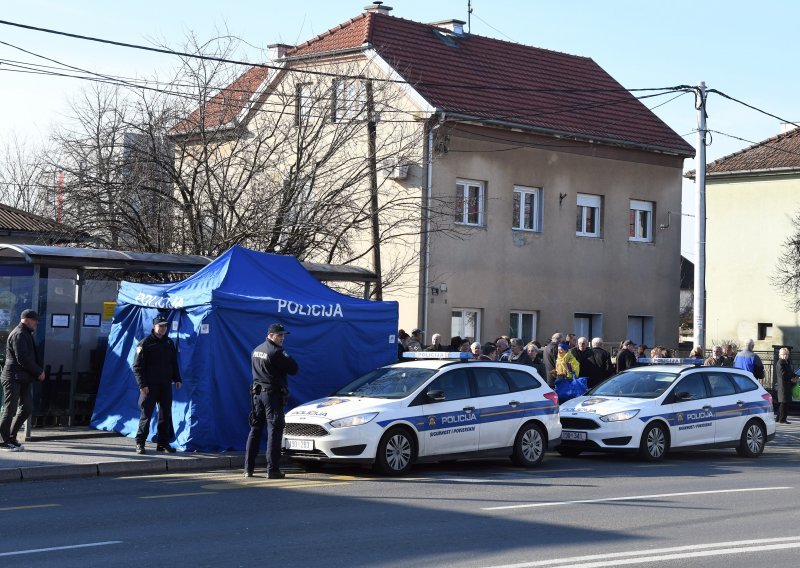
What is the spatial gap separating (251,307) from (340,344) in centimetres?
177

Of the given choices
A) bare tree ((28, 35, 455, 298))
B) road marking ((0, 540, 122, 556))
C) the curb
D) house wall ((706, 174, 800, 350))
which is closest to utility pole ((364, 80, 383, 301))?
bare tree ((28, 35, 455, 298))

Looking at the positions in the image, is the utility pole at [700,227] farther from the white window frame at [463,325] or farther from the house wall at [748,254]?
the house wall at [748,254]

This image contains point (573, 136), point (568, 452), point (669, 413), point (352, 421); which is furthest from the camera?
point (573, 136)

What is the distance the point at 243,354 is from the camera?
1670 cm

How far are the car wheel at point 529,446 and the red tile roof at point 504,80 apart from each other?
45.0ft

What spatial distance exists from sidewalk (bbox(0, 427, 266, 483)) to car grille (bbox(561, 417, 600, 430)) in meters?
4.77

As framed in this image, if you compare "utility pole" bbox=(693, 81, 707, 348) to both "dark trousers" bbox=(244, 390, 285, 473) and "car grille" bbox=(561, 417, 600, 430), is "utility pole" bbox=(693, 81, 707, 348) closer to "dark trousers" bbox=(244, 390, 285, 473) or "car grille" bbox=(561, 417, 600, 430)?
"car grille" bbox=(561, 417, 600, 430)

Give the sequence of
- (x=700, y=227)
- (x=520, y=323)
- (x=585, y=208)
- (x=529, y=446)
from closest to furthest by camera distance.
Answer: (x=529, y=446), (x=700, y=227), (x=520, y=323), (x=585, y=208)

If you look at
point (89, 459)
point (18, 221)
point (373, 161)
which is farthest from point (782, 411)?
point (18, 221)

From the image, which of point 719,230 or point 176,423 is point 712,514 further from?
point 719,230

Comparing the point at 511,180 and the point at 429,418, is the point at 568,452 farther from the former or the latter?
the point at 511,180

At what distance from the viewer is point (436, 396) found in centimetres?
1530

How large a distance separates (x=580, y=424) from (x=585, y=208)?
642 inches

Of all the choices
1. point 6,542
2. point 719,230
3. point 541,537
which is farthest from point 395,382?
point 719,230
